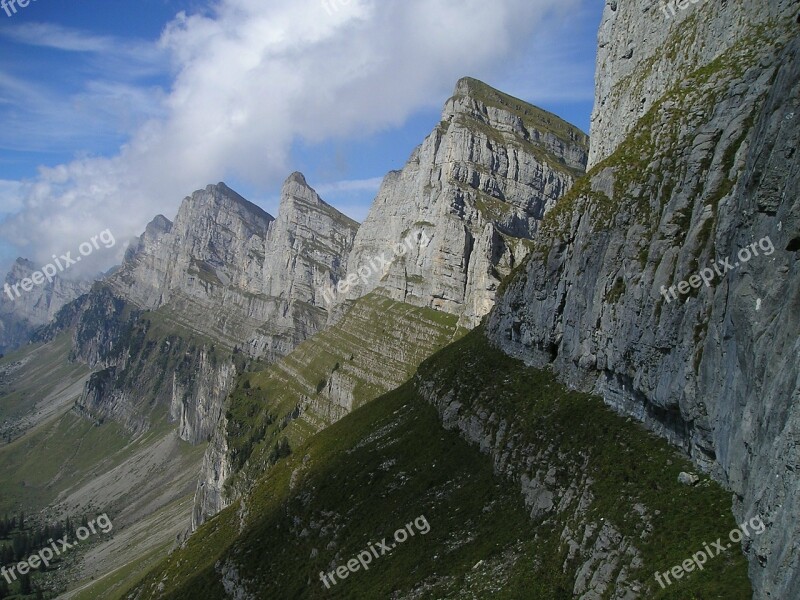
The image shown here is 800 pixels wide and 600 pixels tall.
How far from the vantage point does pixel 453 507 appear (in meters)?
56.1

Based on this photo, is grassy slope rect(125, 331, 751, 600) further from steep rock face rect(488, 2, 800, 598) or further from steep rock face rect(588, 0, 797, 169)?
steep rock face rect(588, 0, 797, 169)

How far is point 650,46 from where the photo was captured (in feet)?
236

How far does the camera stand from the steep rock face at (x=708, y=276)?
2350cm

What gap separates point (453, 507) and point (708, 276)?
34146 millimetres

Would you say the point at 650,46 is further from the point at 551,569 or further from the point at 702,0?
the point at 551,569

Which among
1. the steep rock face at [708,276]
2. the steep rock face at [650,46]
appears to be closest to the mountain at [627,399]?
the steep rock face at [708,276]

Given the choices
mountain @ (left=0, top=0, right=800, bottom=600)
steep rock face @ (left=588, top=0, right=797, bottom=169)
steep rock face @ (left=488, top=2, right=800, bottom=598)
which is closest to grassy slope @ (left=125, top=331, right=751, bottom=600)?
Result: mountain @ (left=0, top=0, right=800, bottom=600)

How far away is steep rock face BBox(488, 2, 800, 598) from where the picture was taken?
23.5m

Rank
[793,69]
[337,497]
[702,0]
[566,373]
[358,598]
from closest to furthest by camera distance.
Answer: [793,69] → [358,598] → [566,373] → [702,0] → [337,497]

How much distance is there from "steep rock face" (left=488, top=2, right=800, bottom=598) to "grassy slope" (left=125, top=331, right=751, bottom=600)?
272 cm

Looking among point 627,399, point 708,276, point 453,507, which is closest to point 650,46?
point 708,276

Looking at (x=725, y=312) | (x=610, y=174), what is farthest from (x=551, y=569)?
(x=610, y=174)

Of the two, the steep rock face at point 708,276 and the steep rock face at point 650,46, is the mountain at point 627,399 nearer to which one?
the steep rock face at point 708,276

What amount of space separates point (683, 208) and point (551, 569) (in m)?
27.6
